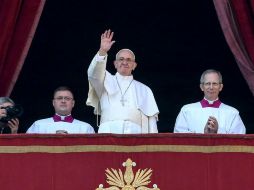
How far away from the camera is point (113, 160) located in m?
10.8

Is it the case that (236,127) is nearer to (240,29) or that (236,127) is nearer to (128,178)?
(240,29)

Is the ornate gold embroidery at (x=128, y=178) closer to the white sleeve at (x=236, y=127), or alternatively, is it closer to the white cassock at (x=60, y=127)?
the white sleeve at (x=236, y=127)

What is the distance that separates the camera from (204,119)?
1214cm

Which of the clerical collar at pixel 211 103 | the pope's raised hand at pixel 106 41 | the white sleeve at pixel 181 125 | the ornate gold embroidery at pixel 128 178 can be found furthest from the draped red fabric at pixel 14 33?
the clerical collar at pixel 211 103

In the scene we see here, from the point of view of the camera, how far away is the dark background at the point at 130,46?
45.6ft

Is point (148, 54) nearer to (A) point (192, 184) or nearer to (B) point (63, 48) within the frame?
(B) point (63, 48)

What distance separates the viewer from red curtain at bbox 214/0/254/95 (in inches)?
457

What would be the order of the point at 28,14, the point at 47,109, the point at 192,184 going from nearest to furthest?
the point at 192,184, the point at 28,14, the point at 47,109

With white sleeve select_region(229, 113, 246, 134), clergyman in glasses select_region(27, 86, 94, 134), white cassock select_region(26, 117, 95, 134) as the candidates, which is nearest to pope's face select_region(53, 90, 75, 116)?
clergyman in glasses select_region(27, 86, 94, 134)

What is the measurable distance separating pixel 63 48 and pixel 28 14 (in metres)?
2.38

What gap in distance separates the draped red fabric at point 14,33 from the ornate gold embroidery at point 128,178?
4.87 feet

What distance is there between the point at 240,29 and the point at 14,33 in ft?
6.96

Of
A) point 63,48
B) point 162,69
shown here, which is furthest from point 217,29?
point 63,48

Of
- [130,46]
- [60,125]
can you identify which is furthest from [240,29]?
[130,46]
